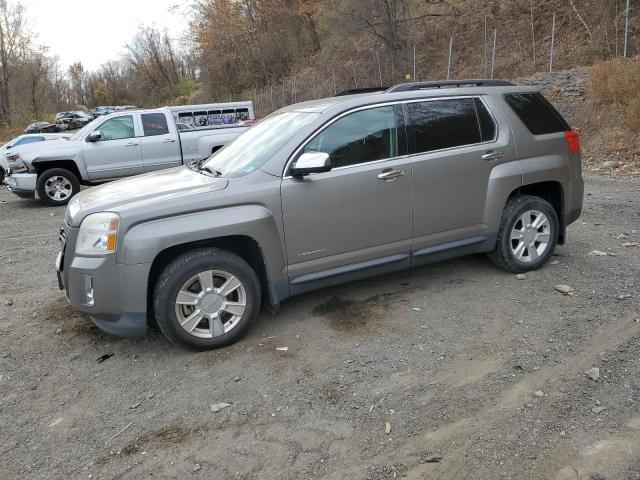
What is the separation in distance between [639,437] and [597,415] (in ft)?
0.77

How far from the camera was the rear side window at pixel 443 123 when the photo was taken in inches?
181

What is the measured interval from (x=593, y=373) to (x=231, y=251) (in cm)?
263

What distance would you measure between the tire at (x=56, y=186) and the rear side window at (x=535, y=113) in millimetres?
9369

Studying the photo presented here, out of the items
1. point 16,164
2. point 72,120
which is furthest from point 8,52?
point 16,164

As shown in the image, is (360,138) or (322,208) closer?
(322,208)

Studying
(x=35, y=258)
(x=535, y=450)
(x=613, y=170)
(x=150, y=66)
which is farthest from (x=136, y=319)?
(x=150, y=66)

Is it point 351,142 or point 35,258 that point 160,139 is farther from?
point 351,142

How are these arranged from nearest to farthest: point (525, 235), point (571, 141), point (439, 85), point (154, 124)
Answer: point (439, 85) → point (525, 235) → point (571, 141) → point (154, 124)

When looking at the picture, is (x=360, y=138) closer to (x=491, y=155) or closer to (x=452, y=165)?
(x=452, y=165)

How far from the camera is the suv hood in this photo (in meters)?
3.85

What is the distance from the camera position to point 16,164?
11.3 meters

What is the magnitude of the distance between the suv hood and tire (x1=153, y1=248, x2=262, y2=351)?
0.46m

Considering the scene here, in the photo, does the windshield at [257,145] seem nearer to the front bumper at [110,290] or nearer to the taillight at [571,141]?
the front bumper at [110,290]

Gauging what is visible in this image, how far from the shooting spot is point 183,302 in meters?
3.84
